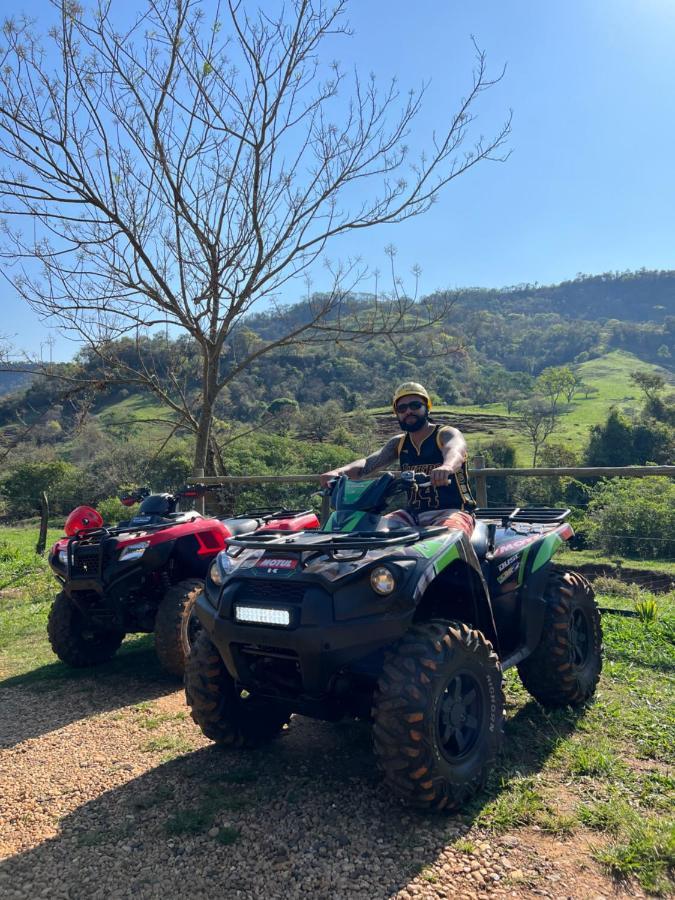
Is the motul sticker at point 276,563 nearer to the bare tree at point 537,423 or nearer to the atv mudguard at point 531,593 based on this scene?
the atv mudguard at point 531,593

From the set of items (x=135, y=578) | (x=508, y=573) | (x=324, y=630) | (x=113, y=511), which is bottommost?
(x=113, y=511)

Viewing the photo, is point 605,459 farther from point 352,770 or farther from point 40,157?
point 352,770

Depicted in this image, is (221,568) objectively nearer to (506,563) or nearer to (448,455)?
(448,455)

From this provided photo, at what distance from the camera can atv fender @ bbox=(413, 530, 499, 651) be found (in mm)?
3217

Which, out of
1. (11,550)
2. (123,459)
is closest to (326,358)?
(123,459)

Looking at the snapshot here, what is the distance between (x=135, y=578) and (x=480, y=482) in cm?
403

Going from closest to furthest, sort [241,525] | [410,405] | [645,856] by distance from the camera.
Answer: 1. [645,856]
2. [410,405]
3. [241,525]

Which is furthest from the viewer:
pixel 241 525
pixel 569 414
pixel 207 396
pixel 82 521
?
pixel 569 414

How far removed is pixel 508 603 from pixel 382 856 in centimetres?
163

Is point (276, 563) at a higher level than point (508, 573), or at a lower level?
higher

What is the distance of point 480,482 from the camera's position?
7617 mm

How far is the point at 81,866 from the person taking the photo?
9.09ft

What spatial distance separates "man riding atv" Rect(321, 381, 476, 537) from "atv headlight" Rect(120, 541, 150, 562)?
1813 mm

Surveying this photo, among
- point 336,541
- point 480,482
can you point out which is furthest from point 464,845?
point 480,482
